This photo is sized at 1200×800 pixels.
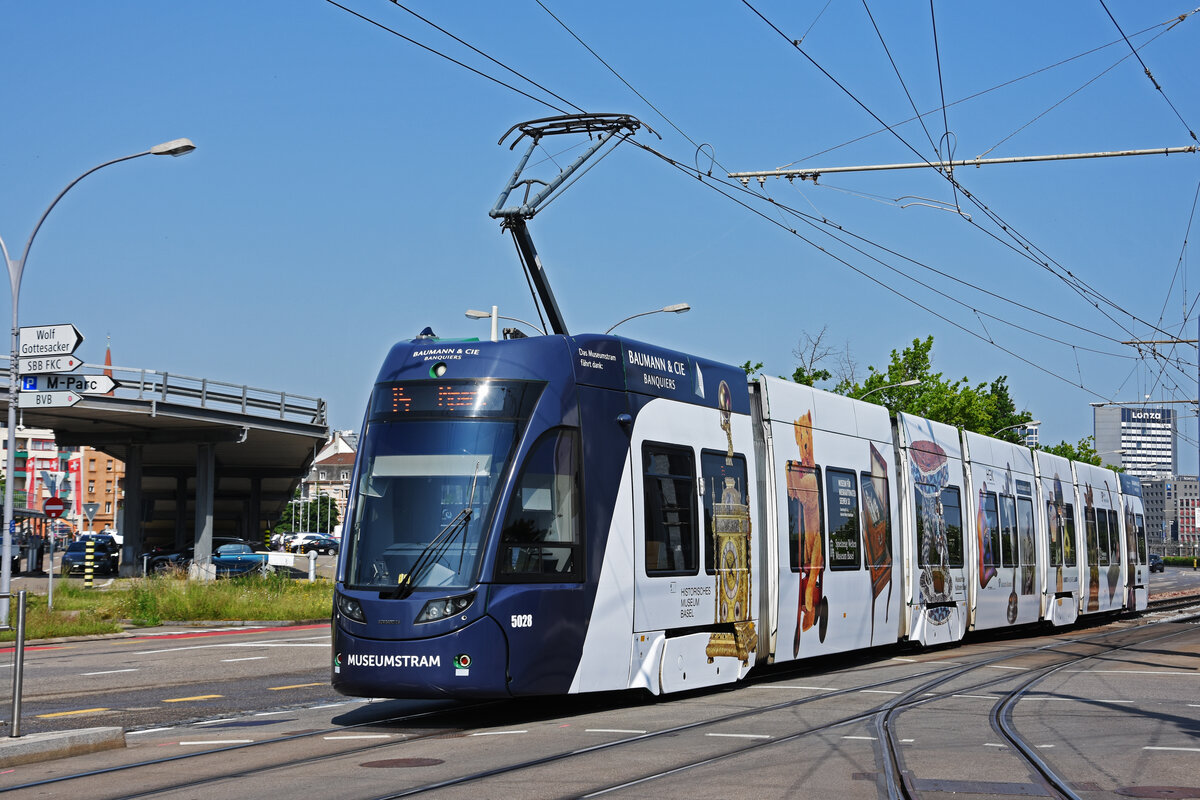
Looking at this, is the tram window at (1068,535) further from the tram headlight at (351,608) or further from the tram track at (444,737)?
the tram headlight at (351,608)

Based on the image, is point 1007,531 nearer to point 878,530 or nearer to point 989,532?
A: point 989,532

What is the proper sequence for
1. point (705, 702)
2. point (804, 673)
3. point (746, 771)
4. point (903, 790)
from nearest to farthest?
point (903, 790) < point (746, 771) < point (705, 702) < point (804, 673)

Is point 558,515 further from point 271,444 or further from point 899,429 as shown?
point 271,444

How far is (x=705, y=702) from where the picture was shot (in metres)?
12.7

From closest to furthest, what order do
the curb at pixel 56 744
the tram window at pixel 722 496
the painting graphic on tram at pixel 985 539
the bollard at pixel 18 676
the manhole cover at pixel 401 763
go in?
the manhole cover at pixel 401 763 < the curb at pixel 56 744 < the bollard at pixel 18 676 < the tram window at pixel 722 496 < the painting graphic on tram at pixel 985 539

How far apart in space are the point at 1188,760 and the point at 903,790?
268 cm

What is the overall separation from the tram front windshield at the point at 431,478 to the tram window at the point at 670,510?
1.72 metres

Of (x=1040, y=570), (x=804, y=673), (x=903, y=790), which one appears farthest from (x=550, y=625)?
(x=1040, y=570)

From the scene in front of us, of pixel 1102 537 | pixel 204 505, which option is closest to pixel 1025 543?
pixel 1102 537

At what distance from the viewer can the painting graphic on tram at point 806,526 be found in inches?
586

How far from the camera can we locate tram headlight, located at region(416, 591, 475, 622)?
10.3 meters

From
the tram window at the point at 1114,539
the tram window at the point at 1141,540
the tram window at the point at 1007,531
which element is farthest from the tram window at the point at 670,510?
the tram window at the point at 1141,540

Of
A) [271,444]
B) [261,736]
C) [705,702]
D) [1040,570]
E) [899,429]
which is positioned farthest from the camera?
[271,444]

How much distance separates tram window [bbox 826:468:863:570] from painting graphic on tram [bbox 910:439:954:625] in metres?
2.36
